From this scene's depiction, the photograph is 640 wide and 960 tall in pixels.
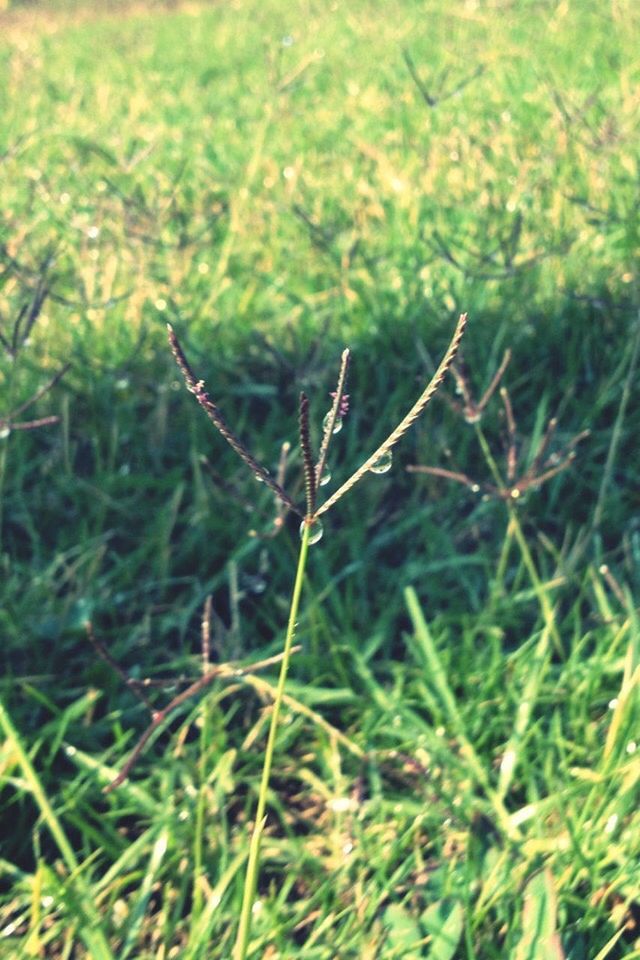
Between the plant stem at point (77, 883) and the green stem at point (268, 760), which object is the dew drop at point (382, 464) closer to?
the green stem at point (268, 760)

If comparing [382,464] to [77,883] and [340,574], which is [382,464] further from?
[340,574]

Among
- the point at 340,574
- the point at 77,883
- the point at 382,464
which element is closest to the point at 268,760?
the point at 382,464

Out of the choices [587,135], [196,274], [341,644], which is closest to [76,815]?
[341,644]

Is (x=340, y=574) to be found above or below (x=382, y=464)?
below

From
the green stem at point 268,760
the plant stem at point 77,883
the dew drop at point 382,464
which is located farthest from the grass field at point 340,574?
the dew drop at point 382,464

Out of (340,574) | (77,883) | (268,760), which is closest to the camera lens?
(268,760)

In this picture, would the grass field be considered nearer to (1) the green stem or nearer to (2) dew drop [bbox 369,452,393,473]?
(1) the green stem

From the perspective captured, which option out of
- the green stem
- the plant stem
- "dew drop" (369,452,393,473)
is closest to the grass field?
the plant stem

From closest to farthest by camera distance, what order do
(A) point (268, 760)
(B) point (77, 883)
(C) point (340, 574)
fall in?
(A) point (268, 760) < (B) point (77, 883) < (C) point (340, 574)
